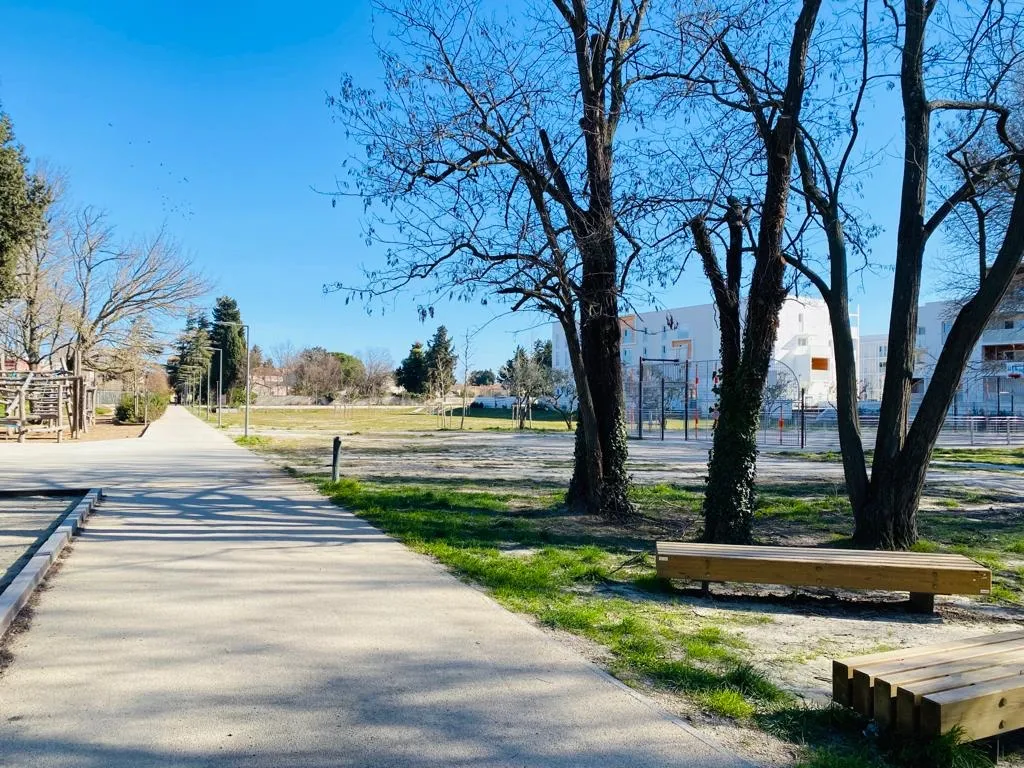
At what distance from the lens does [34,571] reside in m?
6.26

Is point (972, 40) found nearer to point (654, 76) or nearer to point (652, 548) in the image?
point (654, 76)

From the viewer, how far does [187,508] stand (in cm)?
1084

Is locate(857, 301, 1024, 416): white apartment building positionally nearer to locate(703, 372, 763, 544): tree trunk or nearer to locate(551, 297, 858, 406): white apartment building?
locate(551, 297, 858, 406): white apartment building

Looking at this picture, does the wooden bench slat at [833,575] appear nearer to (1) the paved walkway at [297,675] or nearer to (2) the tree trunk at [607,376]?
(1) the paved walkway at [297,675]

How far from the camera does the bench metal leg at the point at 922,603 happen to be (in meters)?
6.16

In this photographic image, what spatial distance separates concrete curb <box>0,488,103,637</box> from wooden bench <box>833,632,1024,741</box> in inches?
204

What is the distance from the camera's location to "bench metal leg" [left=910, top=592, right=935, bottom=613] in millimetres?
6164

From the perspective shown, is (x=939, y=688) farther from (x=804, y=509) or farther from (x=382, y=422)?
(x=382, y=422)

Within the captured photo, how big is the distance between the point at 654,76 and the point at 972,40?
382cm

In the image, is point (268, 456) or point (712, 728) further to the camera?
point (268, 456)

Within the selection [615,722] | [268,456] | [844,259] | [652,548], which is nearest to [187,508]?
[652,548]

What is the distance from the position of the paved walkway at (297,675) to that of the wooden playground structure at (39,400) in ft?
76.2

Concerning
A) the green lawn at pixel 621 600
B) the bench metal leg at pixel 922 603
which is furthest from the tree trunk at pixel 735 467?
the bench metal leg at pixel 922 603

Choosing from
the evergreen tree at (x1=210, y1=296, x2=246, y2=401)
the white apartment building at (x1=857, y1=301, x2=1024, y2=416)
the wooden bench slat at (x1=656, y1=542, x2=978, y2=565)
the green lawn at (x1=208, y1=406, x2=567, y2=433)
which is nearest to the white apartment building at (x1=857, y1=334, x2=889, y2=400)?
the white apartment building at (x1=857, y1=301, x2=1024, y2=416)
